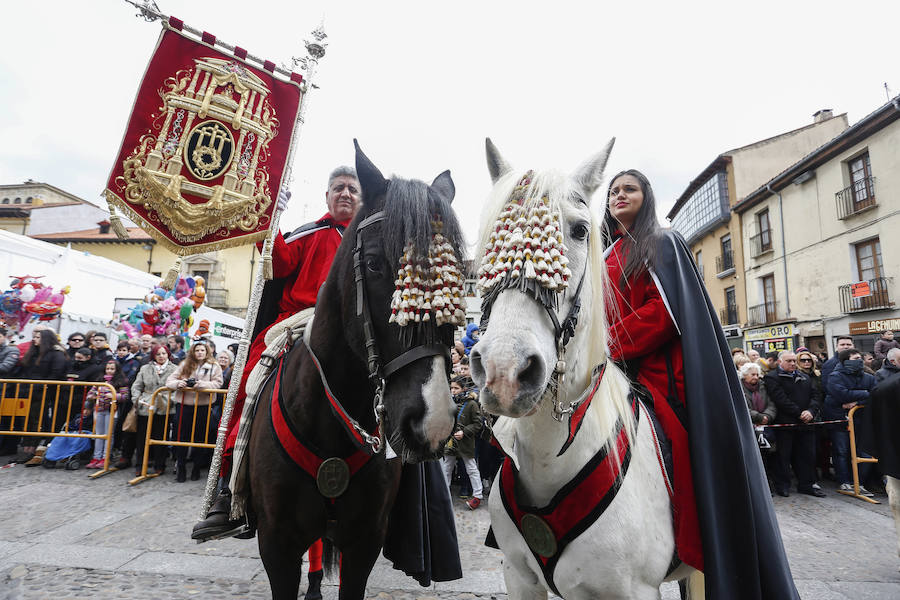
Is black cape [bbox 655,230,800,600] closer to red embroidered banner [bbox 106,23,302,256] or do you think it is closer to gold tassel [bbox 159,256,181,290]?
red embroidered banner [bbox 106,23,302,256]

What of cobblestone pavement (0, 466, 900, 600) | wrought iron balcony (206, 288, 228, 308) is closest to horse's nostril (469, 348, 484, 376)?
cobblestone pavement (0, 466, 900, 600)

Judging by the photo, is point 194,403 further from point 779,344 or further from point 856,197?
point 856,197

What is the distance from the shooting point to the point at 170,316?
38.7 feet

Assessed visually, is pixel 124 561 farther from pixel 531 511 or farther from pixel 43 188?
pixel 43 188

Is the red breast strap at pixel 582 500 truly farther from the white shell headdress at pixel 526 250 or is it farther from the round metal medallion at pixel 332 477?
the round metal medallion at pixel 332 477

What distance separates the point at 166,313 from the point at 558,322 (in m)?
12.6

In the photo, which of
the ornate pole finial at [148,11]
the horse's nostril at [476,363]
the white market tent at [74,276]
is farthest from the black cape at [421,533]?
the white market tent at [74,276]

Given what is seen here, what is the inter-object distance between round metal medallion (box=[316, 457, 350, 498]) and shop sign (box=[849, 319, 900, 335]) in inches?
779

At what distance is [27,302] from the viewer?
37.2 ft

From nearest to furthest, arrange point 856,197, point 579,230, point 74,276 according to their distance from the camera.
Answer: point 579,230 → point 74,276 → point 856,197

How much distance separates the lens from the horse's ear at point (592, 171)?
1.82 meters

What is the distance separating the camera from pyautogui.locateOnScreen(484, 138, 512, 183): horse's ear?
1964 millimetres

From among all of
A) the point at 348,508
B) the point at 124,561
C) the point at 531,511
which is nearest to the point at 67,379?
the point at 124,561

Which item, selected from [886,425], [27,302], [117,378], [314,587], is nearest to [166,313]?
[27,302]
